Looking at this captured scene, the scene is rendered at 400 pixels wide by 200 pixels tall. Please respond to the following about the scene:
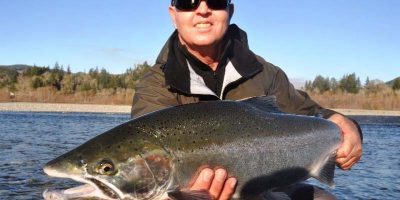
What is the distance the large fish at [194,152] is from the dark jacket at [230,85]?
25.9 inches

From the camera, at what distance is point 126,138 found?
8.93 feet

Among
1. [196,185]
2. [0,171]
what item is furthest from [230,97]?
[0,171]

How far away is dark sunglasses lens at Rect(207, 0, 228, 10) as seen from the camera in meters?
3.77

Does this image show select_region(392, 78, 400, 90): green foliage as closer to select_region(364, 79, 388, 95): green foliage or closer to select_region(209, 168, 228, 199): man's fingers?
select_region(364, 79, 388, 95): green foliage

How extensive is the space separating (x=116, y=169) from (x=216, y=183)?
0.58 metres

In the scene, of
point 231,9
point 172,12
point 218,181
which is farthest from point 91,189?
point 231,9

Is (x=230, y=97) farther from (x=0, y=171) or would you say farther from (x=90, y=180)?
(x=0, y=171)

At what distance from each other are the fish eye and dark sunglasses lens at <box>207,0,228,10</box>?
5.52 feet

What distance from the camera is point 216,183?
9.02ft

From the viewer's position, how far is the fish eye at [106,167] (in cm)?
258

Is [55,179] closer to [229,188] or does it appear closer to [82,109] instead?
[229,188]

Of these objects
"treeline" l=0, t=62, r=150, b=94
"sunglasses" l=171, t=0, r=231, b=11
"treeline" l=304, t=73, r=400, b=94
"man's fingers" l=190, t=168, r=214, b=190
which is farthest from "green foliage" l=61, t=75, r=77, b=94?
"man's fingers" l=190, t=168, r=214, b=190

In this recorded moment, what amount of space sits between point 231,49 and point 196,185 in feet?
5.49

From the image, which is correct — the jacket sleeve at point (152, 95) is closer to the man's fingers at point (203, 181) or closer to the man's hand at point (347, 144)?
the man's fingers at point (203, 181)
